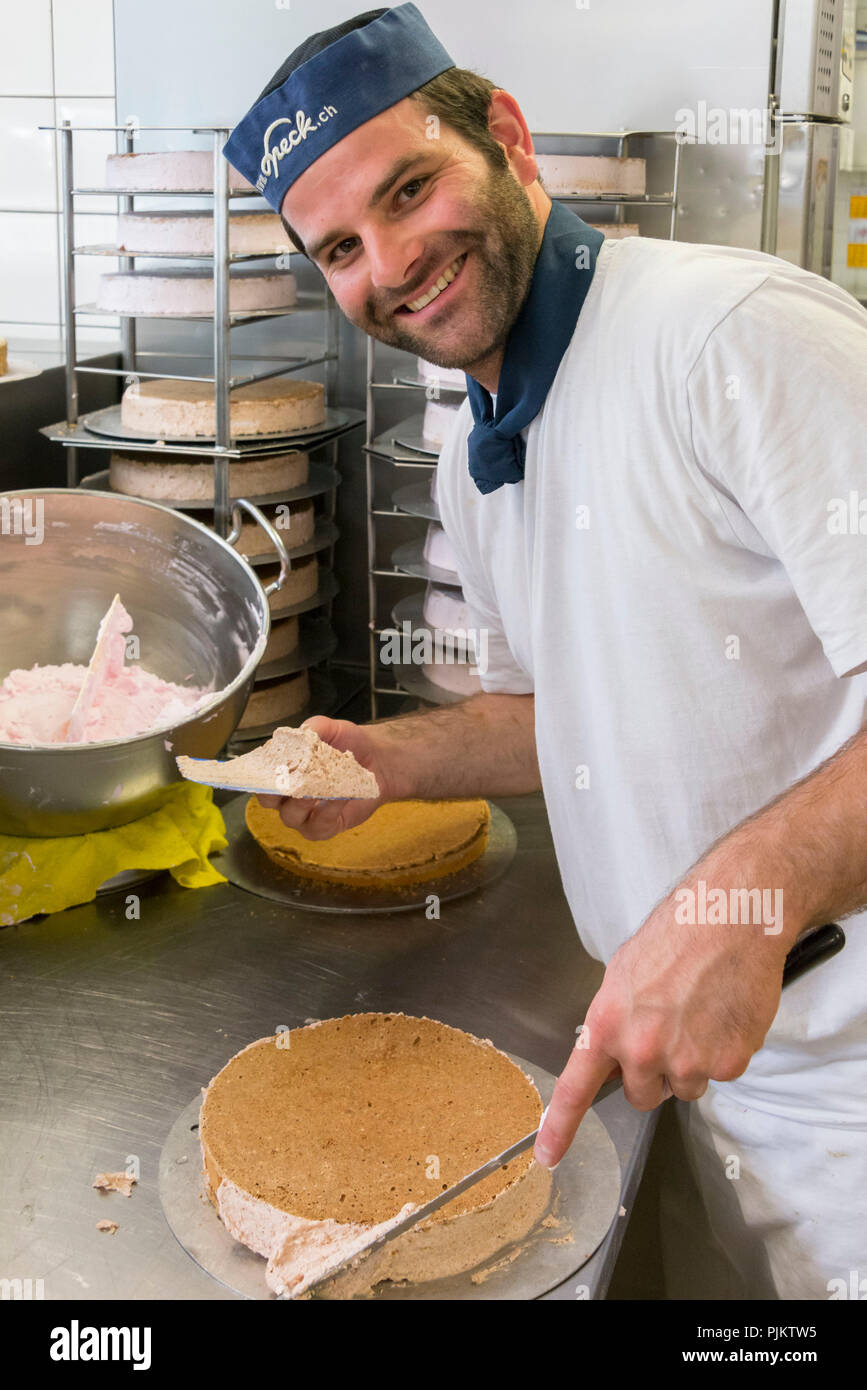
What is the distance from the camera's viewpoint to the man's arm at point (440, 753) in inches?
54.1

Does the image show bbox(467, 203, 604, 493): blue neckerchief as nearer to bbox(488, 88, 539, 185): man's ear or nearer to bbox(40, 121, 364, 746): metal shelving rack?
bbox(488, 88, 539, 185): man's ear

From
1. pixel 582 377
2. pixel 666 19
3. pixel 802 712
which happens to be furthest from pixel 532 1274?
pixel 666 19

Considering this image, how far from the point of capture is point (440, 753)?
142 cm

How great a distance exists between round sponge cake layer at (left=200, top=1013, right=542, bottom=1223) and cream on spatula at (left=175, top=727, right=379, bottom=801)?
0.21 metres

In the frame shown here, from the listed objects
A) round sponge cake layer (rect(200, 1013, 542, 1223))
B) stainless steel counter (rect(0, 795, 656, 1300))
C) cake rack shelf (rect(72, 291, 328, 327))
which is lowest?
stainless steel counter (rect(0, 795, 656, 1300))

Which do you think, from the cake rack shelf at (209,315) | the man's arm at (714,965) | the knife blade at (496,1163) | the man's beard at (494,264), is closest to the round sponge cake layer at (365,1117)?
the knife blade at (496,1163)

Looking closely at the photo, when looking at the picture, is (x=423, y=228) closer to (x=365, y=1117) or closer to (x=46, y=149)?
(x=365, y=1117)

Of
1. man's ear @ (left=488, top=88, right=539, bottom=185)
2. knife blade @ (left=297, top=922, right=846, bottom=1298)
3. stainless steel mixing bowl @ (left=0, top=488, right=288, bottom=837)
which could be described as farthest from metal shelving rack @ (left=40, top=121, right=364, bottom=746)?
knife blade @ (left=297, top=922, right=846, bottom=1298)

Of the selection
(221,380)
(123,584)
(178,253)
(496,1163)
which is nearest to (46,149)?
(178,253)

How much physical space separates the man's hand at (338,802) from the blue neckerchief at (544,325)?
1.19 feet

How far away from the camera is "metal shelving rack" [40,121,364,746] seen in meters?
2.19

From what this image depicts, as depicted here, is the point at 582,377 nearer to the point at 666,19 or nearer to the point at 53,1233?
the point at 53,1233

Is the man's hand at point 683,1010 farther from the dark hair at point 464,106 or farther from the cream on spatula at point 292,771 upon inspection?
the dark hair at point 464,106

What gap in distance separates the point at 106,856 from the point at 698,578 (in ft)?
2.39
